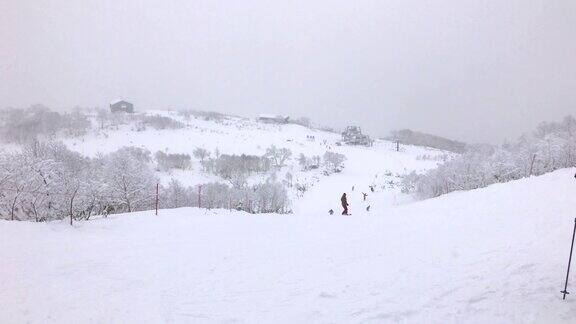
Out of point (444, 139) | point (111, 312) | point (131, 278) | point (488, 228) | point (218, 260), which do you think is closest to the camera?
point (111, 312)

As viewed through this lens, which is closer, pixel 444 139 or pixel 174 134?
pixel 174 134

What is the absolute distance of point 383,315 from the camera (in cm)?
613

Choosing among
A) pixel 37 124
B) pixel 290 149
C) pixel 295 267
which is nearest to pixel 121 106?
pixel 37 124

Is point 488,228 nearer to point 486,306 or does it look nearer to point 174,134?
point 486,306

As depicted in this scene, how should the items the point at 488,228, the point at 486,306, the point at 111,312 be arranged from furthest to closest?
1. the point at 488,228
2. the point at 486,306
3. the point at 111,312

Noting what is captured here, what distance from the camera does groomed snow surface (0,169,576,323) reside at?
6055 mm

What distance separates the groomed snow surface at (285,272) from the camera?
6055mm

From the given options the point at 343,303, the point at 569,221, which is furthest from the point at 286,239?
the point at 569,221

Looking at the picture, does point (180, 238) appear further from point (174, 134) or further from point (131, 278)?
point (174, 134)

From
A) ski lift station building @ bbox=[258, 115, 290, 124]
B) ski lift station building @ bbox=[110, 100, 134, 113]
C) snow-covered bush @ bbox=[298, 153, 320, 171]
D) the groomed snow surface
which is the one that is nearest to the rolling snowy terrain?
the groomed snow surface

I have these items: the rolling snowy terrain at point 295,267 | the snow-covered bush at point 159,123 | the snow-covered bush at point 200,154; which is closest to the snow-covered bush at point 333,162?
the snow-covered bush at point 200,154

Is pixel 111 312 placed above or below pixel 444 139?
below

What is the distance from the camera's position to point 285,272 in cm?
830

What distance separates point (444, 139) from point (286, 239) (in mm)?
151231
